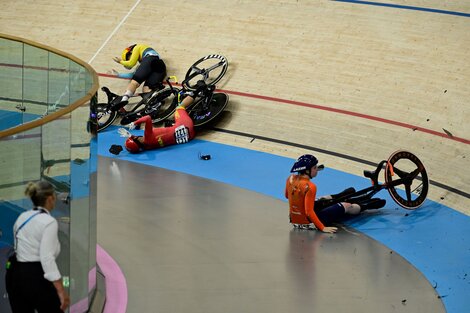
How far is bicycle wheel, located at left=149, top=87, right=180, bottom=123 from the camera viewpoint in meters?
13.4

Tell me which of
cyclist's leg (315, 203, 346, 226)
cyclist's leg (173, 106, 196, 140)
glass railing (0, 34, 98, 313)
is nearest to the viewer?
glass railing (0, 34, 98, 313)

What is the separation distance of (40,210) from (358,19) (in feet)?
30.9

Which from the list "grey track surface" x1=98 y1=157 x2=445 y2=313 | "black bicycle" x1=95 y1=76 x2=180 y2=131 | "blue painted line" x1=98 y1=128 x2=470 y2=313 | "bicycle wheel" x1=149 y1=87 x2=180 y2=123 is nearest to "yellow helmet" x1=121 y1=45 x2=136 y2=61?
"black bicycle" x1=95 y1=76 x2=180 y2=131

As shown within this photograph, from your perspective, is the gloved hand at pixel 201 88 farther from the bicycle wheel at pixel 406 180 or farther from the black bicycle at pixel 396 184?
the bicycle wheel at pixel 406 180

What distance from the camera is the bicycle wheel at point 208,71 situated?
1388cm

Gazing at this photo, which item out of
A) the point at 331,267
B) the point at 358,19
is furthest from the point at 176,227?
the point at 358,19

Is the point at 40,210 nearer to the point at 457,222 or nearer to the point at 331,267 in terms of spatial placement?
the point at 331,267

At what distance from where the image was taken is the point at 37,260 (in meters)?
6.18

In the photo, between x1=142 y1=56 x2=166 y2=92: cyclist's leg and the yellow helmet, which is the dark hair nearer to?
x1=142 y1=56 x2=166 y2=92: cyclist's leg

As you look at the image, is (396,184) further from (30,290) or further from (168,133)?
(30,290)

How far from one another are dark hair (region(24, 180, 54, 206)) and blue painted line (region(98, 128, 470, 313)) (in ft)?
13.1

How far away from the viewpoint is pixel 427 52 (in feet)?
44.9

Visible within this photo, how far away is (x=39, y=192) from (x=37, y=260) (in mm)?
458

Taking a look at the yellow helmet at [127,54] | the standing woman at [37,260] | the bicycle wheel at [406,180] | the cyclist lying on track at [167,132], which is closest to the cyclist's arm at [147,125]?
the cyclist lying on track at [167,132]
